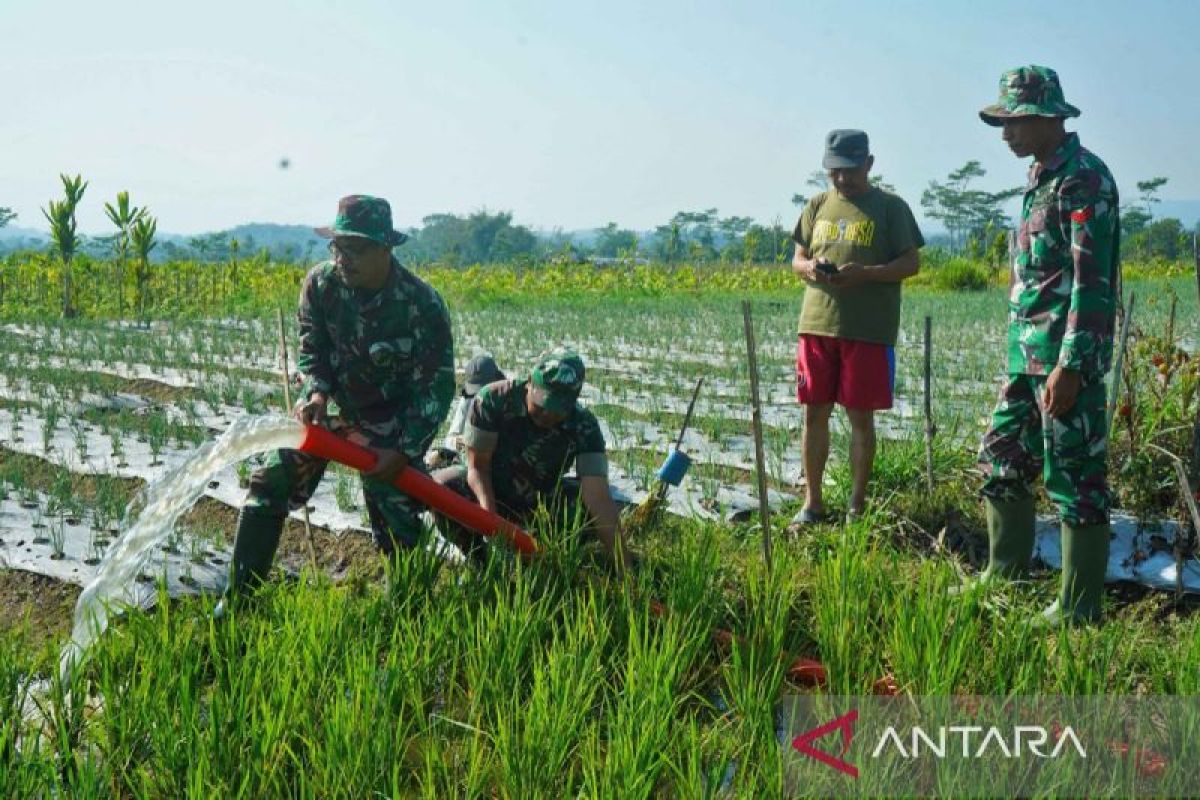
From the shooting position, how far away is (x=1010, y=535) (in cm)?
336

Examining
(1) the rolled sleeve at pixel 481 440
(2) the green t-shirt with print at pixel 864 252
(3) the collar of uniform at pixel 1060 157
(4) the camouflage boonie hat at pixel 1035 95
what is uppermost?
(4) the camouflage boonie hat at pixel 1035 95

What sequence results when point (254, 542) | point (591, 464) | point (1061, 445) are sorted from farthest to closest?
point (591, 464)
point (254, 542)
point (1061, 445)

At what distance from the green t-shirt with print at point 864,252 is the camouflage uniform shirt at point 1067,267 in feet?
2.42

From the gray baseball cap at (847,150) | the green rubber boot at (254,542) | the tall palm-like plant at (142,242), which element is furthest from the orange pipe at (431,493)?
the tall palm-like plant at (142,242)

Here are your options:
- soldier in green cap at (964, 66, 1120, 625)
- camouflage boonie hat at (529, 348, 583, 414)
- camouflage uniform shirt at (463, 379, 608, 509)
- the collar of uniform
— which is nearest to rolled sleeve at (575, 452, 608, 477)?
camouflage uniform shirt at (463, 379, 608, 509)

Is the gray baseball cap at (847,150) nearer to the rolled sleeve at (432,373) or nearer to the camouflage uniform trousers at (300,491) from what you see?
the rolled sleeve at (432,373)

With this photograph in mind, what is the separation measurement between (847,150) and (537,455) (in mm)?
1507

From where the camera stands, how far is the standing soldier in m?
3.13

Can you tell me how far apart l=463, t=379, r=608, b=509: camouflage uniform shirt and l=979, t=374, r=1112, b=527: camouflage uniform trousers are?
3.90ft

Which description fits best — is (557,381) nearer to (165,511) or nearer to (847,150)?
(165,511)

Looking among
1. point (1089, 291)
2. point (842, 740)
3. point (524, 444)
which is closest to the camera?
point (842, 740)

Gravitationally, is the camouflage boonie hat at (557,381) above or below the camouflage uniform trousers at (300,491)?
above

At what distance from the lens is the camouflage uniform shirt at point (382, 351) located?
3246mm

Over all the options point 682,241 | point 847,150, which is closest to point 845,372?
point 847,150
